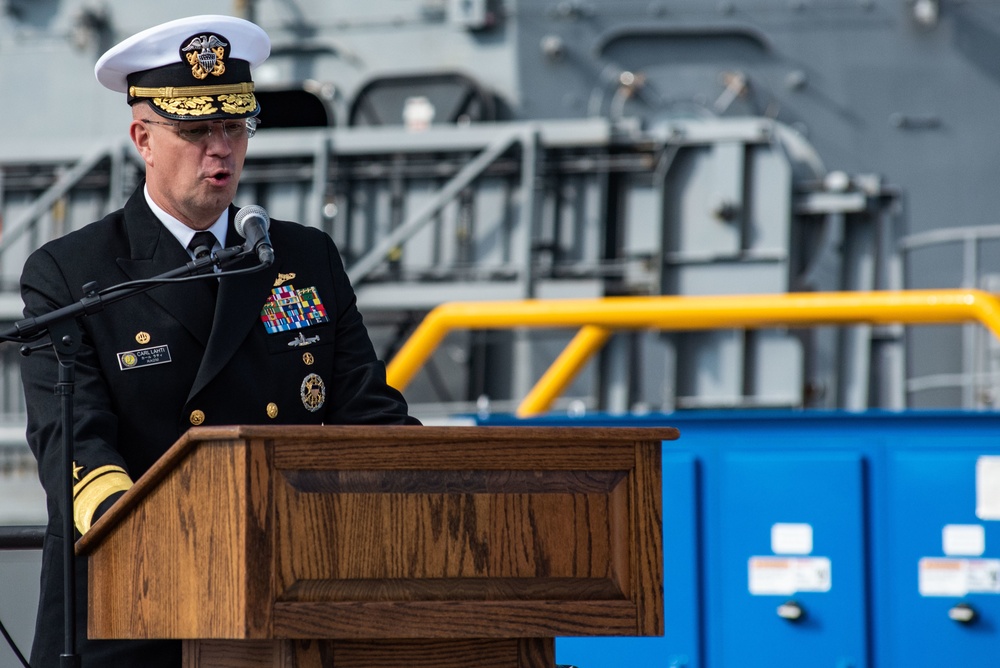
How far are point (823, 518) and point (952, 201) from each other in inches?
195

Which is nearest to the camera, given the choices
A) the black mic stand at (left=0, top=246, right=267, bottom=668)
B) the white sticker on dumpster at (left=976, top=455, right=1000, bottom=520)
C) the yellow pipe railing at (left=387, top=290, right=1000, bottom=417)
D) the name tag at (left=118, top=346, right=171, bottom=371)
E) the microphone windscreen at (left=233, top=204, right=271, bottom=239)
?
the black mic stand at (left=0, top=246, right=267, bottom=668)

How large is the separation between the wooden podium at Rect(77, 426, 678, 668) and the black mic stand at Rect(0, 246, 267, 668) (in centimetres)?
4

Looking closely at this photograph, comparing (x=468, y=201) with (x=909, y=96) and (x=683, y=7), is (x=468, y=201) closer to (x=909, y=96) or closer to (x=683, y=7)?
(x=683, y=7)

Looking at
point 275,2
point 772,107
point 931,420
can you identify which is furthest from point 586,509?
point 275,2

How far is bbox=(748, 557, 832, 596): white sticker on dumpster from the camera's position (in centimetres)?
377

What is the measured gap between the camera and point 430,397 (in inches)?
303

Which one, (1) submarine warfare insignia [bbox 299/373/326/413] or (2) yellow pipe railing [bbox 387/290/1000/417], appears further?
(2) yellow pipe railing [bbox 387/290/1000/417]

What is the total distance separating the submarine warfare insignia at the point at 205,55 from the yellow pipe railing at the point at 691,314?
2655 millimetres

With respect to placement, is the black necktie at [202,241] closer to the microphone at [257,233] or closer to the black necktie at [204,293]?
the black necktie at [204,293]

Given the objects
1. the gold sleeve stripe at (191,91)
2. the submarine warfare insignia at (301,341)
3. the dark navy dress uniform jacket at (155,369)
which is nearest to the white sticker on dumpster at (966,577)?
the dark navy dress uniform jacket at (155,369)

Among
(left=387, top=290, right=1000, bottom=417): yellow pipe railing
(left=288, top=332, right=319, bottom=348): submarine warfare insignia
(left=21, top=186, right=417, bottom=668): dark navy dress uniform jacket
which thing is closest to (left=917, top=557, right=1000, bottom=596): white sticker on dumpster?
(left=387, top=290, right=1000, bottom=417): yellow pipe railing

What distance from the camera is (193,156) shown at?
188 cm

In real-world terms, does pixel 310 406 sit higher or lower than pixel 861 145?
lower

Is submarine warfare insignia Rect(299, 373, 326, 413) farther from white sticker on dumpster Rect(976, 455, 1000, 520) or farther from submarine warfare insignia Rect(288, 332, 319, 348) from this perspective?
white sticker on dumpster Rect(976, 455, 1000, 520)
